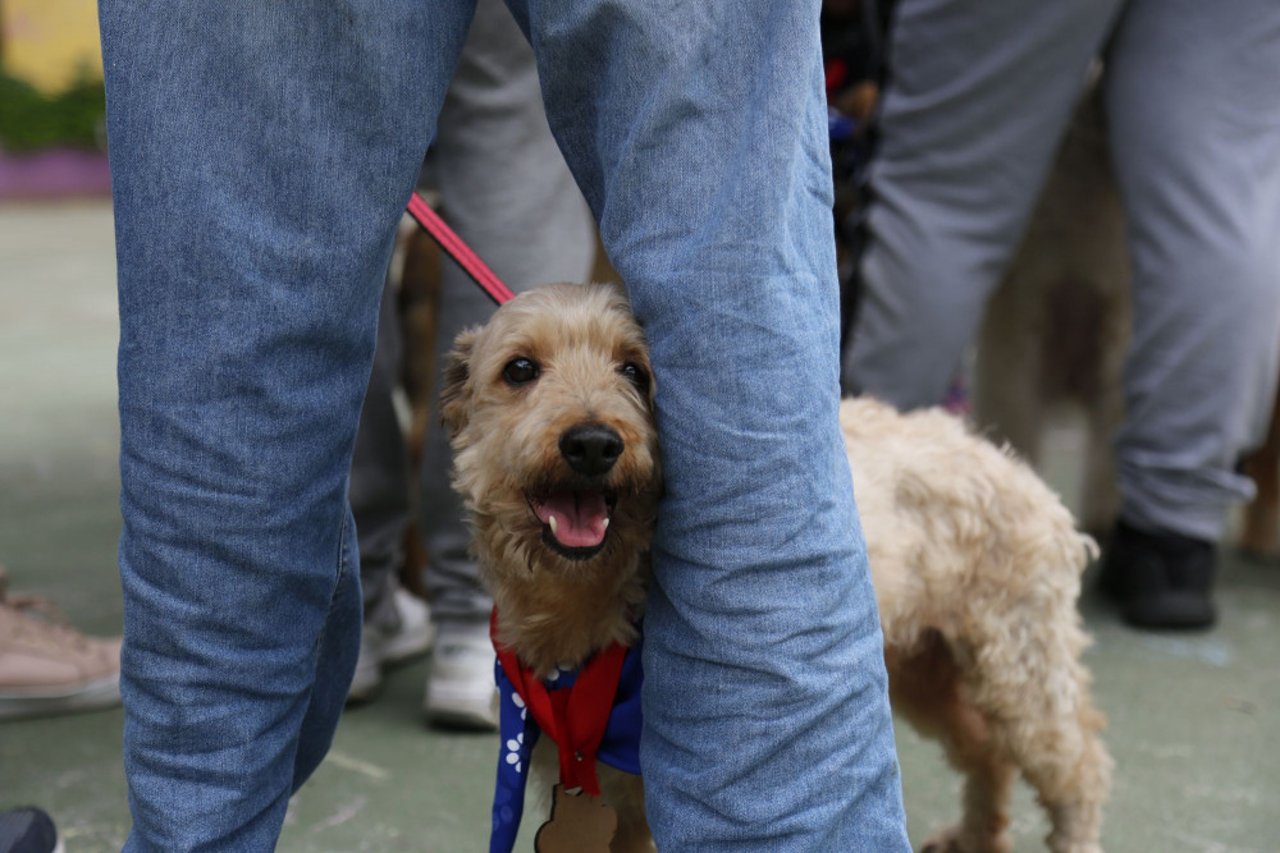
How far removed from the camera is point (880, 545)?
2361 mm

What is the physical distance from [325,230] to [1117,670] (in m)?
2.69

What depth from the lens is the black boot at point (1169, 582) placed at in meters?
3.88

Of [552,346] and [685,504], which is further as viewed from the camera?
[552,346]

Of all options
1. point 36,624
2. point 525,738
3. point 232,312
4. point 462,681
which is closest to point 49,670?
point 36,624

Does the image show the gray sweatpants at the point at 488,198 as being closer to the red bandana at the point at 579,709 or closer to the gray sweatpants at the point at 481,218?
the gray sweatpants at the point at 481,218

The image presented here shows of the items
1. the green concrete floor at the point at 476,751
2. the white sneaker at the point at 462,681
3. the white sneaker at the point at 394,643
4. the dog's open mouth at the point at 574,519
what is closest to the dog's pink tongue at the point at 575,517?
the dog's open mouth at the point at 574,519

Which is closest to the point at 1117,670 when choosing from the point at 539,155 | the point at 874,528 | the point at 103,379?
the point at 874,528

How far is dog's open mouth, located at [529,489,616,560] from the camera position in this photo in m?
1.94

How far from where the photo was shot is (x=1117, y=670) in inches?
142

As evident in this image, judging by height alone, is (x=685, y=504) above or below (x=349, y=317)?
below

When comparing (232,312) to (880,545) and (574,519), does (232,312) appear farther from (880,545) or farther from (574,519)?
(880,545)

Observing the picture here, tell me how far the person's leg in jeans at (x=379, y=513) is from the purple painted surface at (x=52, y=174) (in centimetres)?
1479

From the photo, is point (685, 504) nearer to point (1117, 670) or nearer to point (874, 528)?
point (874, 528)

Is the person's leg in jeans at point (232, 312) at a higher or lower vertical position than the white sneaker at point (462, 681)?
higher
